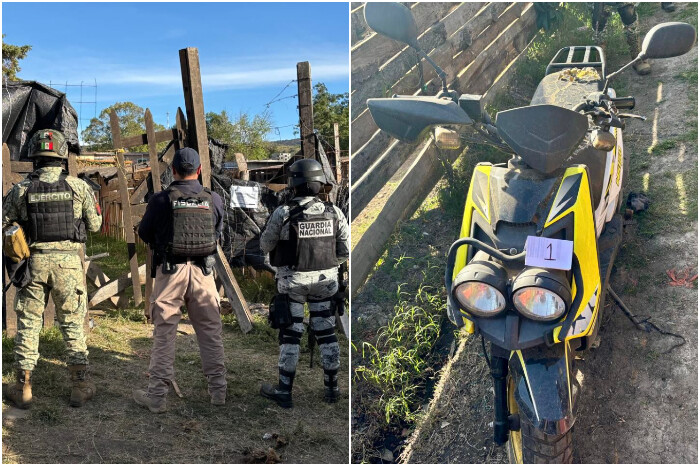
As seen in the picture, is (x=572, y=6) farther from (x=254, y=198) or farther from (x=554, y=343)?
(x=554, y=343)

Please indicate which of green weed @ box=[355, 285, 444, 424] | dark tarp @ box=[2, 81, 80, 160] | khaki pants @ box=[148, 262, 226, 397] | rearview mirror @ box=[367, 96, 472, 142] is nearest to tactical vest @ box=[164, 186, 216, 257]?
khaki pants @ box=[148, 262, 226, 397]

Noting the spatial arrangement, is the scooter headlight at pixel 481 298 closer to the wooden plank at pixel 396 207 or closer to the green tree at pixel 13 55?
the wooden plank at pixel 396 207

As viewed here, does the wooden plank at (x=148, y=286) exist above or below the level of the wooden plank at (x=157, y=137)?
below

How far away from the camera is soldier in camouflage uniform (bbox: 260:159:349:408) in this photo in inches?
185

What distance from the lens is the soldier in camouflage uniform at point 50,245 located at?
15.4ft

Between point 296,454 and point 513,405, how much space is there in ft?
4.84

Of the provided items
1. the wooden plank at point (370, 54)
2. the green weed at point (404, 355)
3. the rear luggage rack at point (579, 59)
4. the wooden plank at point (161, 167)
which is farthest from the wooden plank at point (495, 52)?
the wooden plank at point (161, 167)

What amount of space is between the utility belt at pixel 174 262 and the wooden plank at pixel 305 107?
7.92 ft

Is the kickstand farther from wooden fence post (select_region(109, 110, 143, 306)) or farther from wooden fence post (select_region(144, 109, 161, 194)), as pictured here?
wooden fence post (select_region(109, 110, 143, 306))

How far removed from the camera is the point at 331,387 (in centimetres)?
490

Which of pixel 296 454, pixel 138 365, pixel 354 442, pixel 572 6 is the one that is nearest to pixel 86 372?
pixel 138 365

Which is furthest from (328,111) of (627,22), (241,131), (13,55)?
(627,22)

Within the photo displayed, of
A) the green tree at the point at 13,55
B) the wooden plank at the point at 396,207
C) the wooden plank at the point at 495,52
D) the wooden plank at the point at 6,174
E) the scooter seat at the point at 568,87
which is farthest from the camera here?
the green tree at the point at 13,55

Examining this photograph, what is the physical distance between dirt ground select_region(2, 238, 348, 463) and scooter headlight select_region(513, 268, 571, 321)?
6.05 feet
